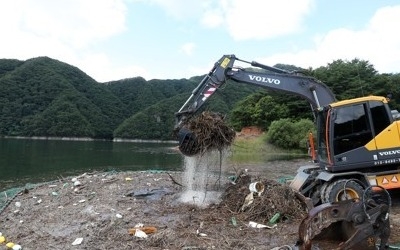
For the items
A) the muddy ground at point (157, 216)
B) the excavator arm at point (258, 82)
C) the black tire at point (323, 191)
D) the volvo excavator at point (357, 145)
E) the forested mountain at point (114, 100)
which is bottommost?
the muddy ground at point (157, 216)

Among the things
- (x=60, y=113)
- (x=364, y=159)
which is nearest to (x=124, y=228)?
(x=364, y=159)

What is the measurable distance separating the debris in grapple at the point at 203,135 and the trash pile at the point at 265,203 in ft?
3.50

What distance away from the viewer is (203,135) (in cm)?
848

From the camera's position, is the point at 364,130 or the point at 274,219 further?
the point at 364,130

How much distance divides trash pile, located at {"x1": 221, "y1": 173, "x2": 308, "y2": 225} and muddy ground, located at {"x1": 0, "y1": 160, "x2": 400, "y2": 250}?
0.02 metres

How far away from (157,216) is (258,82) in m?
3.84

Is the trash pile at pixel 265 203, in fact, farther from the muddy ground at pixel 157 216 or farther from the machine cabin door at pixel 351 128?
the machine cabin door at pixel 351 128

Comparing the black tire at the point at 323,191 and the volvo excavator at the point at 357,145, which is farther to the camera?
the volvo excavator at the point at 357,145

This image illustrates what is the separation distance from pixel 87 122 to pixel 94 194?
86643 millimetres

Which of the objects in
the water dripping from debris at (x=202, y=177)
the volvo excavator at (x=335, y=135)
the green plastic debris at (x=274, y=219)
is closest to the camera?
the green plastic debris at (x=274, y=219)

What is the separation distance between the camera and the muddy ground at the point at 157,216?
21.8 feet

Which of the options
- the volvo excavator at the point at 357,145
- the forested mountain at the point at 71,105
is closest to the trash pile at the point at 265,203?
the volvo excavator at the point at 357,145

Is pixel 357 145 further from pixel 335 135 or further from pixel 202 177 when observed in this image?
pixel 202 177

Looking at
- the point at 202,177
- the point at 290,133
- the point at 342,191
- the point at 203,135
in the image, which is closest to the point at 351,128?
the point at 342,191
